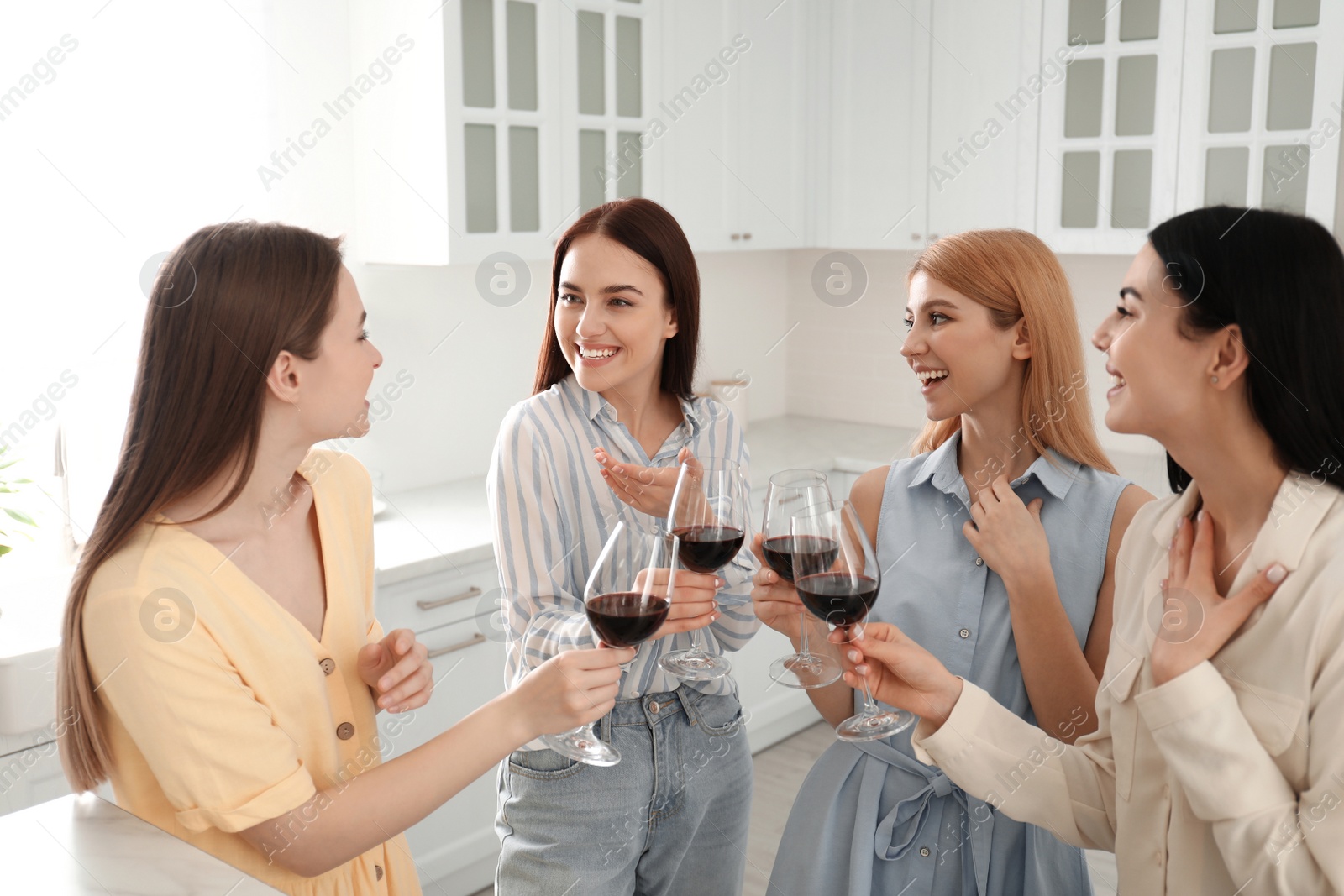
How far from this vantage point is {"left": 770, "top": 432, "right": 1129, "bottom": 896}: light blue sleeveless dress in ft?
4.89

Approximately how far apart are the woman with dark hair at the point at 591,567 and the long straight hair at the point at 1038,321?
1.38ft

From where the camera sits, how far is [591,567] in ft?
5.36

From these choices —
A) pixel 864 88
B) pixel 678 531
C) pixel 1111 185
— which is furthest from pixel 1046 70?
pixel 678 531

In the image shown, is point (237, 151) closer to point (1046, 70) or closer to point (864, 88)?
point (864, 88)

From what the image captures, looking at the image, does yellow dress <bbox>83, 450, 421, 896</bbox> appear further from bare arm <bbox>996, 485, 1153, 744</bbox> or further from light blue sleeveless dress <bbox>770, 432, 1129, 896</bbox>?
bare arm <bbox>996, 485, 1153, 744</bbox>

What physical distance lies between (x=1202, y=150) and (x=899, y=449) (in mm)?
1308

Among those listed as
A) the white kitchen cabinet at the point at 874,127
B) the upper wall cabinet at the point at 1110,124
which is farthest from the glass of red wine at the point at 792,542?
the white kitchen cabinet at the point at 874,127

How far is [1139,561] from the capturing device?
4.29 feet

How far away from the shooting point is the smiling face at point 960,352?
5.11ft

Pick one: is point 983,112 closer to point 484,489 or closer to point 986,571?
point 484,489

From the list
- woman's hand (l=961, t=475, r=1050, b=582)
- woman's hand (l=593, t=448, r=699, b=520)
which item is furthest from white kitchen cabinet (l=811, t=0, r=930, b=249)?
woman's hand (l=593, t=448, r=699, b=520)

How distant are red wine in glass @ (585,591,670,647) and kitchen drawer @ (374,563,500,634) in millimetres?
→ 1461

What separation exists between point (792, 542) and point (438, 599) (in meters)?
1.59

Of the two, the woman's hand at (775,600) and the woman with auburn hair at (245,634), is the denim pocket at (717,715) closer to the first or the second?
the woman's hand at (775,600)
